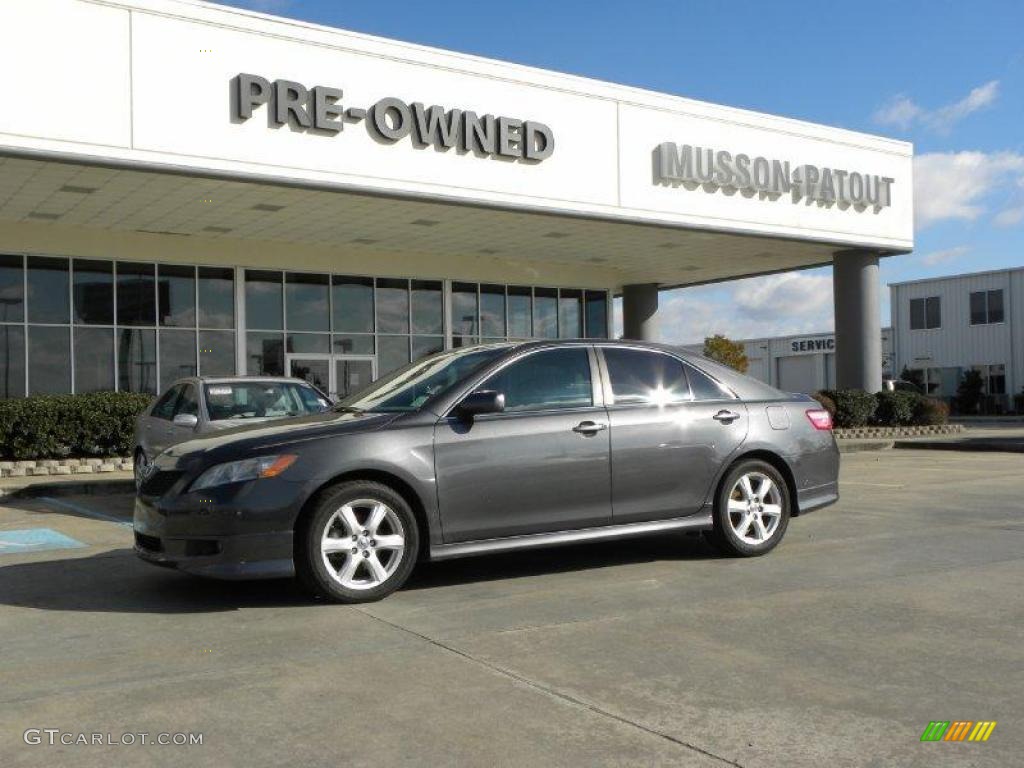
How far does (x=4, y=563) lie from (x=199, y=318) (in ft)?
50.4

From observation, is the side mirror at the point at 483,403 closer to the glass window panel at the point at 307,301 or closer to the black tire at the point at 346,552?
the black tire at the point at 346,552

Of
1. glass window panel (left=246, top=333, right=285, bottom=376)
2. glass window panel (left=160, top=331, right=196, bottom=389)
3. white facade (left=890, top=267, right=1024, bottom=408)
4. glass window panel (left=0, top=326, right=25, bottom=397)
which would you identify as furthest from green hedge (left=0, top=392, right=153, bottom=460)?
white facade (left=890, top=267, right=1024, bottom=408)

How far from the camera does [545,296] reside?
29.2 m

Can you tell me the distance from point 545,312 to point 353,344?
619 centimetres

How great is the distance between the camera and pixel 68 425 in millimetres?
17625

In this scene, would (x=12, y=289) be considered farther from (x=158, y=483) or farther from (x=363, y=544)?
(x=363, y=544)

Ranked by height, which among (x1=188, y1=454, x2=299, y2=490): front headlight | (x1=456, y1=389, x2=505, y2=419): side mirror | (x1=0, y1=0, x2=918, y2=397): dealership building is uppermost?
(x1=0, y1=0, x2=918, y2=397): dealership building

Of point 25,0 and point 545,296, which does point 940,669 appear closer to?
point 25,0

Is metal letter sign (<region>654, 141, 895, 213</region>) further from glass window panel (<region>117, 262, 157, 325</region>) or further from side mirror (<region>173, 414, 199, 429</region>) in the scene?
side mirror (<region>173, 414, 199, 429</region>)

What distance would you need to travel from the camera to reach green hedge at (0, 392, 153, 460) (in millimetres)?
17219

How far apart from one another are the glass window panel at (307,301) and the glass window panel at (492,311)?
4.57 m

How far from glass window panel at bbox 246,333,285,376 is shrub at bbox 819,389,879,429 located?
13.2 meters

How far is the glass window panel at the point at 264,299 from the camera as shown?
23672 millimetres

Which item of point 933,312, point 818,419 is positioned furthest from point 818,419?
point 933,312
